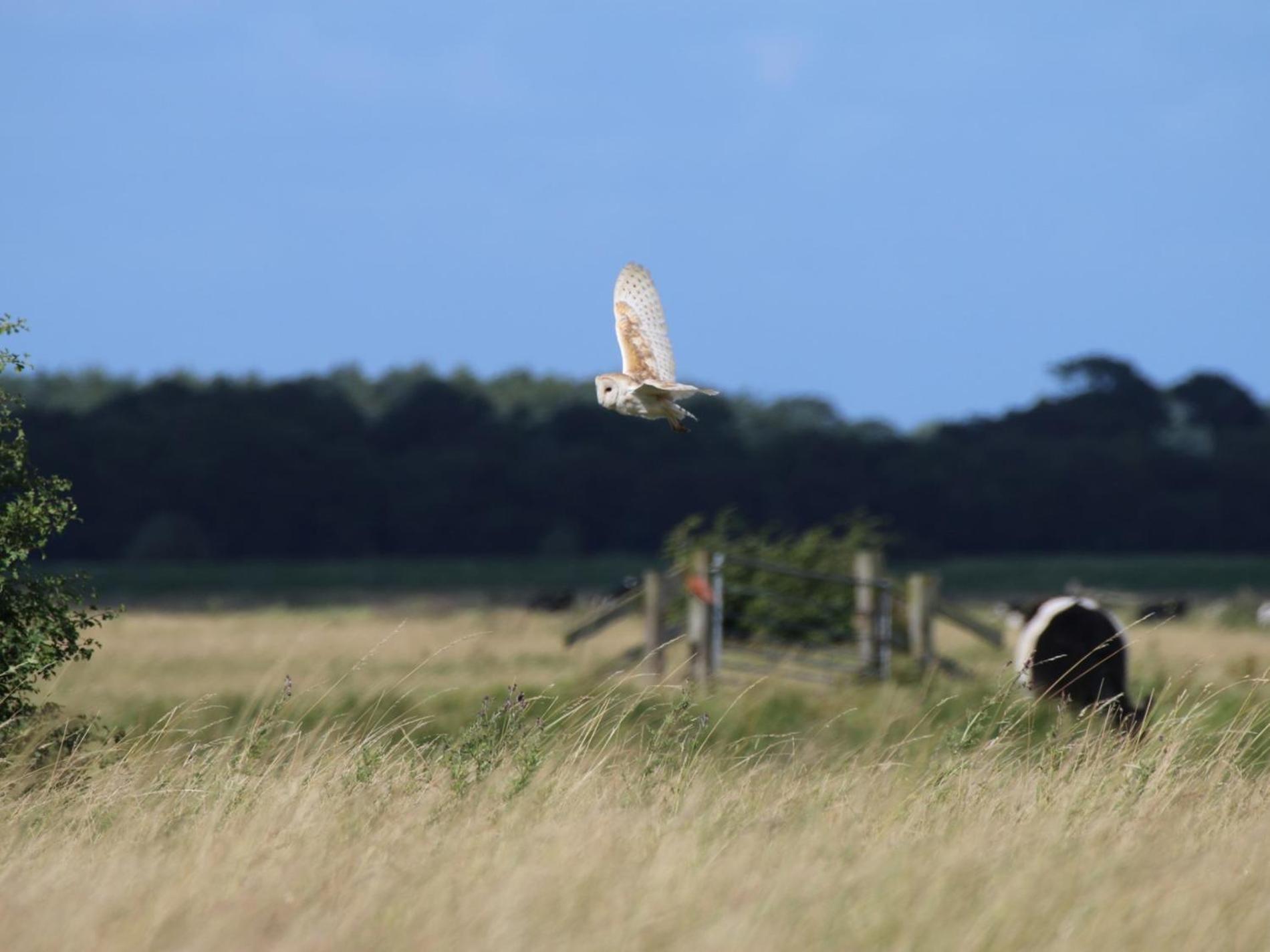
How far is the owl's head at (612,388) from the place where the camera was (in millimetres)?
7102

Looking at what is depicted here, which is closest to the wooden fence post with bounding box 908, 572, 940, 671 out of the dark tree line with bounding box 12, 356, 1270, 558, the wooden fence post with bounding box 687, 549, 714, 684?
the wooden fence post with bounding box 687, 549, 714, 684

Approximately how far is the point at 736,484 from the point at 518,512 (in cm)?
802

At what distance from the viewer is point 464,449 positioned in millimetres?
64188

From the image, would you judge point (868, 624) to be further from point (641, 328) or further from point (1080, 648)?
point (641, 328)

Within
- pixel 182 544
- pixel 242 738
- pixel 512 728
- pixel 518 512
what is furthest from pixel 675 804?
pixel 518 512

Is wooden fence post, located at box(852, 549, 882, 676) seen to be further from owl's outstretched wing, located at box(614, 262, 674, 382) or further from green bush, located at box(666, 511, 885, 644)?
owl's outstretched wing, located at box(614, 262, 674, 382)

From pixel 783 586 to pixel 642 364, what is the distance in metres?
14.4

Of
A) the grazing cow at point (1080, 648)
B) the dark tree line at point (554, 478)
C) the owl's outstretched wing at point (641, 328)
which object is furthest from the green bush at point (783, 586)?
the dark tree line at point (554, 478)

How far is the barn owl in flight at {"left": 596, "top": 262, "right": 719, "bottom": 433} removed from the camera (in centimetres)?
715

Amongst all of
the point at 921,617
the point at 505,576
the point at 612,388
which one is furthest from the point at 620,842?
the point at 505,576

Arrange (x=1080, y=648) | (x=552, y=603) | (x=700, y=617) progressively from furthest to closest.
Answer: (x=552, y=603) < (x=700, y=617) < (x=1080, y=648)

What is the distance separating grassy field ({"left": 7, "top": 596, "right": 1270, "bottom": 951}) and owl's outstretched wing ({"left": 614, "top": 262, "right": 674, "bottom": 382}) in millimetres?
1537

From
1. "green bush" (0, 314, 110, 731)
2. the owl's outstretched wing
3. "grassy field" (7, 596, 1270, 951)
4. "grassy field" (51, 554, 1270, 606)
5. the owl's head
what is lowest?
"grassy field" (51, 554, 1270, 606)

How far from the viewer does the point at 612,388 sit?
7168 millimetres
